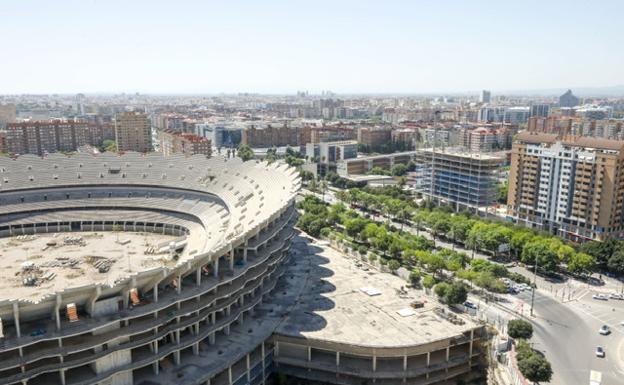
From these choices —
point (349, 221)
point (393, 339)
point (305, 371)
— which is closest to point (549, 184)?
point (349, 221)

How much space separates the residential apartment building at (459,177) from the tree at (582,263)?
123 feet

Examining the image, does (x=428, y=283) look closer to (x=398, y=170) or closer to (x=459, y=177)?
(x=459, y=177)

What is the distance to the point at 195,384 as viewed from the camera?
150 feet

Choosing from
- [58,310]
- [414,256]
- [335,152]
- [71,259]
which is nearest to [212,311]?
[58,310]

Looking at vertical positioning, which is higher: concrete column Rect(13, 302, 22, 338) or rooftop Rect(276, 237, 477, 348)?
concrete column Rect(13, 302, 22, 338)

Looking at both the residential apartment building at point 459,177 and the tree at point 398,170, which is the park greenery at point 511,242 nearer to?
the residential apartment building at point 459,177

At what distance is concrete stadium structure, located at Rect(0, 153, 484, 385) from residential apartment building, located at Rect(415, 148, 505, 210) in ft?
164

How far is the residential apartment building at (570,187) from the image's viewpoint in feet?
316

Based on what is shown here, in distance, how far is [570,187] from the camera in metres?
102

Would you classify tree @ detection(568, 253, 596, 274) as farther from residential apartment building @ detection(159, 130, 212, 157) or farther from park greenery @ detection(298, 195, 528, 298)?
residential apartment building @ detection(159, 130, 212, 157)

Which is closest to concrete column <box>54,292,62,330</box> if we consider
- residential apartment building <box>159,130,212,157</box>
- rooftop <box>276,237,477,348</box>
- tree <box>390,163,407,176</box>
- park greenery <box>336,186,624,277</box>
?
rooftop <box>276,237,477,348</box>

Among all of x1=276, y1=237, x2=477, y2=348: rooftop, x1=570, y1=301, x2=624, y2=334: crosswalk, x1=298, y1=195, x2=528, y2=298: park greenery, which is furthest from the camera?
x1=298, y1=195, x2=528, y2=298: park greenery

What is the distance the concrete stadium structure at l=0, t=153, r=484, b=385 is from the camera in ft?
142

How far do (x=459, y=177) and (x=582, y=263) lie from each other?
4498cm
